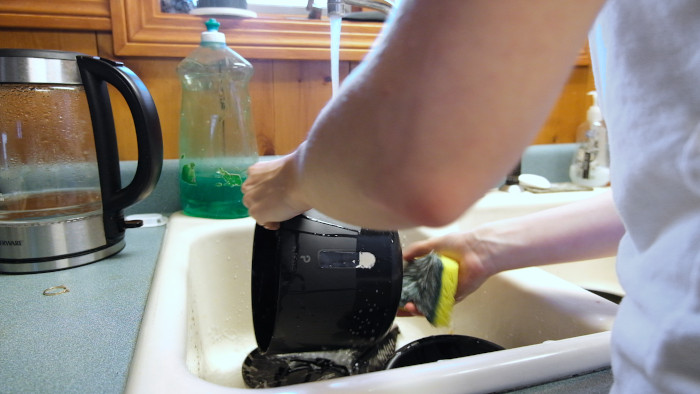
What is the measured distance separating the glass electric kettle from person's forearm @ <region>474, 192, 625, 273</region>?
17.7 inches

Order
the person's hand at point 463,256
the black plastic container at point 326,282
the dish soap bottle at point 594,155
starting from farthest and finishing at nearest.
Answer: the dish soap bottle at point 594,155
the person's hand at point 463,256
the black plastic container at point 326,282

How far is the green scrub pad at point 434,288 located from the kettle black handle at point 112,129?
0.35m

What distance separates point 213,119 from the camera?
2.91ft

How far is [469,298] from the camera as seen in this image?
0.70m

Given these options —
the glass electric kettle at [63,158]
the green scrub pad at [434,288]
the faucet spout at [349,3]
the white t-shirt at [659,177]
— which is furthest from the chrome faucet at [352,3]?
the white t-shirt at [659,177]

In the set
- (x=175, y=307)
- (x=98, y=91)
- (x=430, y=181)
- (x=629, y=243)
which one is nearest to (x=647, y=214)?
(x=629, y=243)

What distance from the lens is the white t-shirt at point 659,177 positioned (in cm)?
25

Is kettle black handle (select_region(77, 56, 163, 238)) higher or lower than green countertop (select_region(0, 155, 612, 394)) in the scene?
higher

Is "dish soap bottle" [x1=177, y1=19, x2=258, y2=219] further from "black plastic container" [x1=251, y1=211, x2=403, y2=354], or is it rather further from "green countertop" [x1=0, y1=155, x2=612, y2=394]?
"black plastic container" [x1=251, y1=211, x2=403, y2=354]

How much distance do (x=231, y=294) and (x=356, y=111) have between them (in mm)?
614

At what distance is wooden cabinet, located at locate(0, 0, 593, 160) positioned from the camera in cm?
83

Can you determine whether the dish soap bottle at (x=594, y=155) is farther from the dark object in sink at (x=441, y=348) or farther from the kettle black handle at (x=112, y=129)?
the kettle black handle at (x=112, y=129)

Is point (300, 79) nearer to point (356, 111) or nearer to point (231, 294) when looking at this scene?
point (231, 294)

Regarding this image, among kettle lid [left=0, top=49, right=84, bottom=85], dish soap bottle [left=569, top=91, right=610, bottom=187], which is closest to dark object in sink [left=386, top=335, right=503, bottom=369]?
kettle lid [left=0, top=49, right=84, bottom=85]
